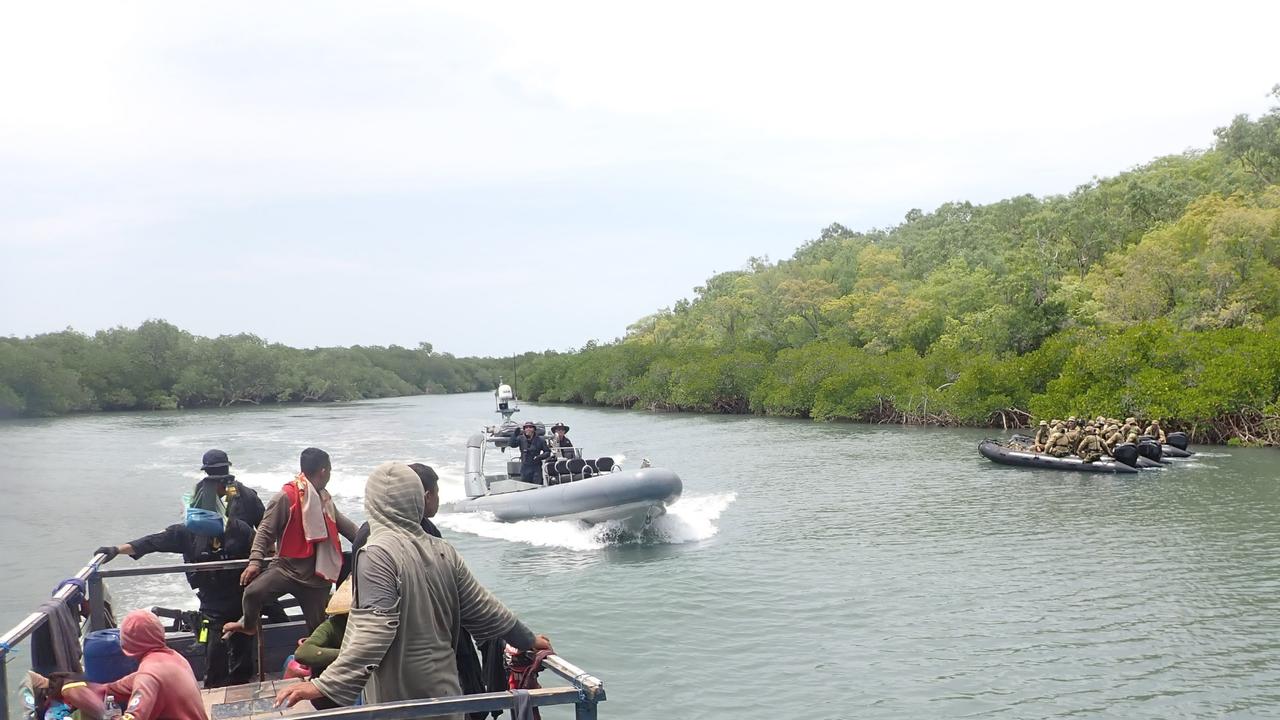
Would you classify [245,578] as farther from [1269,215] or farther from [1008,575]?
[1269,215]

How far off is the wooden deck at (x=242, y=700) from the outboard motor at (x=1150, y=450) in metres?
25.3

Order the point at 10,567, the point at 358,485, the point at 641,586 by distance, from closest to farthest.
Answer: the point at 641,586 → the point at 10,567 → the point at 358,485

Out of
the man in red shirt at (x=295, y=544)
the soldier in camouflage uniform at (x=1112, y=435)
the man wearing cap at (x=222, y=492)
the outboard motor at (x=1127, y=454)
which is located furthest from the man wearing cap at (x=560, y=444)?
the soldier in camouflage uniform at (x=1112, y=435)

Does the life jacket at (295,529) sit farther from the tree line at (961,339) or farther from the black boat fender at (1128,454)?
the tree line at (961,339)

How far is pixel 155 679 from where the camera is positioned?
4.21 m

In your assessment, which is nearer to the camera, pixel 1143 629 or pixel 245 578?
pixel 245 578

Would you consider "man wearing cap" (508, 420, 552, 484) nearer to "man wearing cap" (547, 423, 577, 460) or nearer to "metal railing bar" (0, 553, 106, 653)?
"man wearing cap" (547, 423, 577, 460)

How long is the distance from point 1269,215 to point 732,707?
39230 mm

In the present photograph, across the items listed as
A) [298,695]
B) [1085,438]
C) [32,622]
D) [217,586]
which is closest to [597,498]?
[217,586]

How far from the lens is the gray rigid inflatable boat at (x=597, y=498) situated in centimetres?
1627

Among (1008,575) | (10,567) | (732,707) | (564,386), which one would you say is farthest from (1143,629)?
(564,386)

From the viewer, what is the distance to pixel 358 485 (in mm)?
26438

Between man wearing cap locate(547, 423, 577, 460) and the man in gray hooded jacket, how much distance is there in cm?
1419

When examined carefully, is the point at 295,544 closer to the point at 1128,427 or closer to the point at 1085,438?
the point at 1085,438
